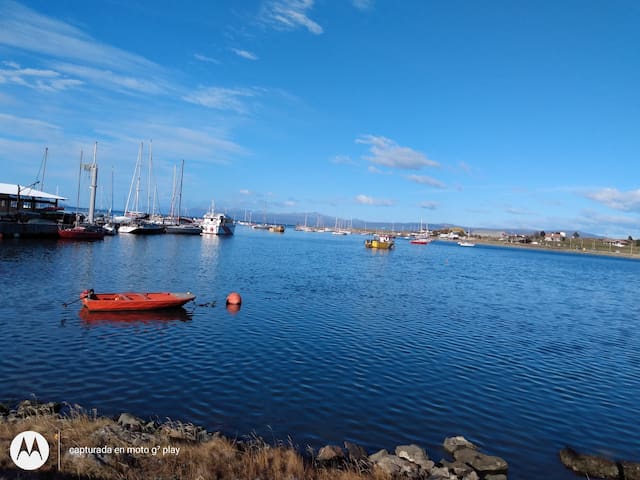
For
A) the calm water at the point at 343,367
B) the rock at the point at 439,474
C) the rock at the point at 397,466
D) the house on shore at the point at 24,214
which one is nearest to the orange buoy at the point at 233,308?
the calm water at the point at 343,367

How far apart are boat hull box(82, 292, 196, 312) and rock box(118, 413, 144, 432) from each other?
17.8 meters

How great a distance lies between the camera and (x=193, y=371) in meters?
20.3

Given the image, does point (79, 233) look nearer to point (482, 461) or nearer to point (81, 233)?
point (81, 233)

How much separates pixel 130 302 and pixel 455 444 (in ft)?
79.6

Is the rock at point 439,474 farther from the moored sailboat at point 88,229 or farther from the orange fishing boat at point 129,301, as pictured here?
the moored sailboat at point 88,229

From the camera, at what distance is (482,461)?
13367 millimetres

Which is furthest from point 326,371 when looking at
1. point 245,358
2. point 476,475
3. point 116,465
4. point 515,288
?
point 515,288

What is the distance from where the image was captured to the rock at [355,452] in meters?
13.0

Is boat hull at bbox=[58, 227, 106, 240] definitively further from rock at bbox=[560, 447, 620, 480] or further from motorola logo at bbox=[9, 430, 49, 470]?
rock at bbox=[560, 447, 620, 480]

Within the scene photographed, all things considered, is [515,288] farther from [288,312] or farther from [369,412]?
[369,412]

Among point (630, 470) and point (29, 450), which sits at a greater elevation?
point (29, 450)

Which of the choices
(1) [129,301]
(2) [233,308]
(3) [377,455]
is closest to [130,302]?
(1) [129,301]

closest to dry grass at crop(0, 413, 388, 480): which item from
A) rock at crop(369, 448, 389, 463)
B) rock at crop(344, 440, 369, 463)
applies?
rock at crop(344, 440, 369, 463)

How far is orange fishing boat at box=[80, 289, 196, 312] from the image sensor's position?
98.4 feet
